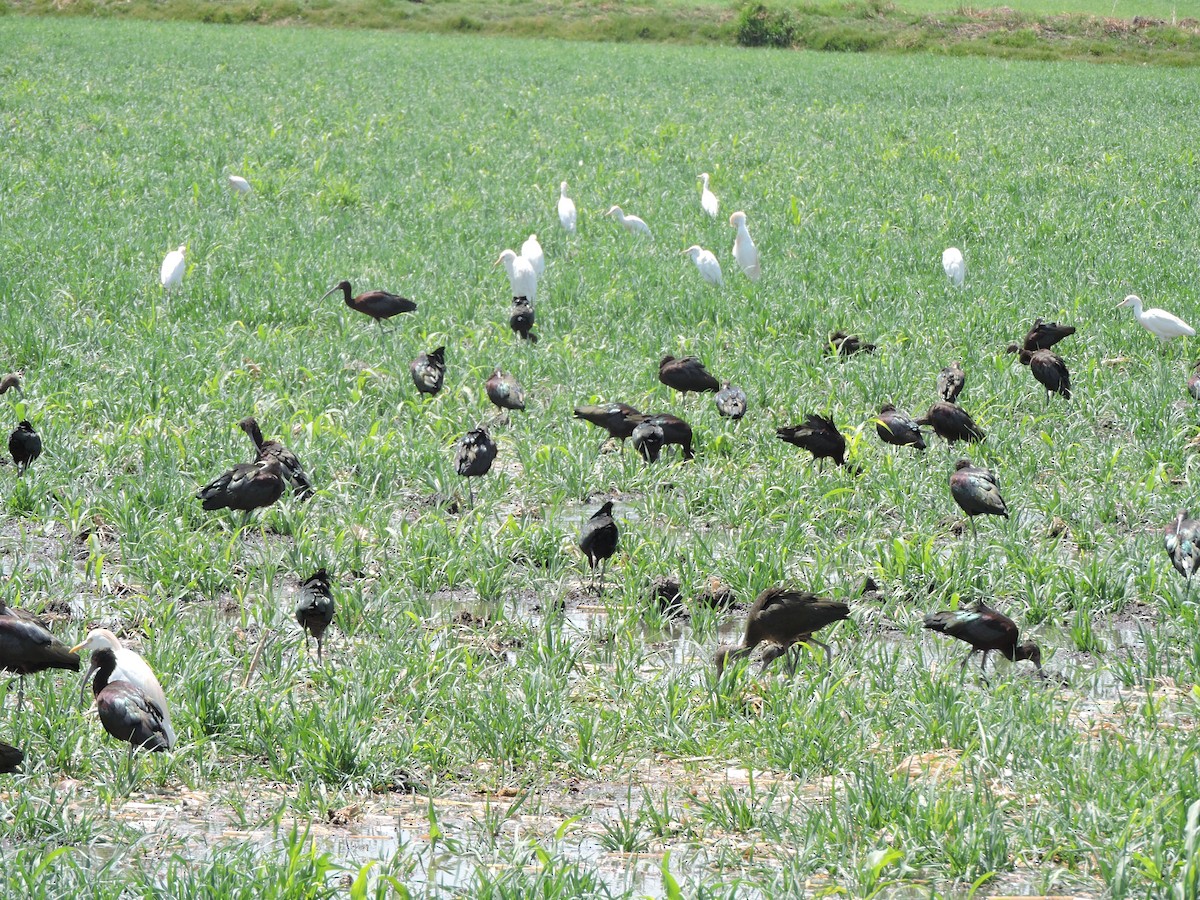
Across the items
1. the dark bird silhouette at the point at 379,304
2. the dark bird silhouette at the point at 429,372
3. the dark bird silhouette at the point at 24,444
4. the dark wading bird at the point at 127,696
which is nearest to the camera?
the dark wading bird at the point at 127,696

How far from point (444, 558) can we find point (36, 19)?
135 ft

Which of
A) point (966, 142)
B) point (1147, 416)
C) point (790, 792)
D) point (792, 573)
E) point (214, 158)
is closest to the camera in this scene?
point (790, 792)

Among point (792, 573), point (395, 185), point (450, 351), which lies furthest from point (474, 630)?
point (395, 185)

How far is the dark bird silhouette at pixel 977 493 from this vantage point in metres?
5.79

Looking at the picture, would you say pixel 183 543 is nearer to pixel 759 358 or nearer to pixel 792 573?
pixel 792 573

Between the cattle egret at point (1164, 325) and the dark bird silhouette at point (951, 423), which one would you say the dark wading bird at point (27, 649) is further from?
the cattle egret at point (1164, 325)

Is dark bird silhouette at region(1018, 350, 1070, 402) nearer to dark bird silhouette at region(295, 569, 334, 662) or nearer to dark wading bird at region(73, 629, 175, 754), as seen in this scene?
dark bird silhouette at region(295, 569, 334, 662)

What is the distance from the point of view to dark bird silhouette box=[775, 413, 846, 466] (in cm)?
657

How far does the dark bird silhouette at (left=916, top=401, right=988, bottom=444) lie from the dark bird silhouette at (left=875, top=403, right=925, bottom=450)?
16cm

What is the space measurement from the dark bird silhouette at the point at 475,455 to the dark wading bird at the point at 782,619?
6.55ft

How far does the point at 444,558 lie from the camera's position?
5.70m

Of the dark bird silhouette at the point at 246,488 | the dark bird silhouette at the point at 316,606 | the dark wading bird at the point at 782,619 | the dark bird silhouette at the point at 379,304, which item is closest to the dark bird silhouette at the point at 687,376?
the dark bird silhouette at the point at 379,304

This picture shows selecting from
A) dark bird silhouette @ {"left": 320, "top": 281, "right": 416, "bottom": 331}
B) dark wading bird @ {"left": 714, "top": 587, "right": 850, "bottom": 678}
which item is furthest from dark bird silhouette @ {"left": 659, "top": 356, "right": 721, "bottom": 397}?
dark wading bird @ {"left": 714, "top": 587, "right": 850, "bottom": 678}

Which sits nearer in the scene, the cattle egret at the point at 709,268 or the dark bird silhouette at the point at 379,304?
the dark bird silhouette at the point at 379,304
